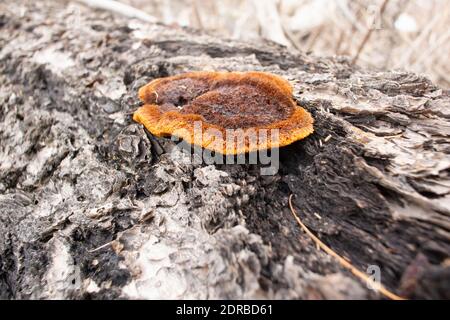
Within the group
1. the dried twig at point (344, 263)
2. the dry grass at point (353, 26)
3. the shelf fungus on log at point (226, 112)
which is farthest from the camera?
the dry grass at point (353, 26)

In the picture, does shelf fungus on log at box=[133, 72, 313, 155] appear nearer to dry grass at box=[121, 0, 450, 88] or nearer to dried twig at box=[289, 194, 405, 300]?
dried twig at box=[289, 194, 405, 300]

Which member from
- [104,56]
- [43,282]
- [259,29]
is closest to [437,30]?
[259,29]

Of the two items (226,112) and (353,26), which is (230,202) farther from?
(353,26)

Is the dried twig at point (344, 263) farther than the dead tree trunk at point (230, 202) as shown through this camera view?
No

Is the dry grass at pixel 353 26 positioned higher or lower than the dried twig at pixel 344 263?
lower

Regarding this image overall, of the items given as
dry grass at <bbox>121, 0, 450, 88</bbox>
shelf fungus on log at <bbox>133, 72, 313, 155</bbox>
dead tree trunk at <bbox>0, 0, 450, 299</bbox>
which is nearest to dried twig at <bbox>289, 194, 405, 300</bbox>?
dead tree trunk at <bbox>0, 0, 450, 299</bbox>

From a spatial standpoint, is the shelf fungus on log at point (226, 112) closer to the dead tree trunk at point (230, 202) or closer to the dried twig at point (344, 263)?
the dead tree trunk at point (230, 202)

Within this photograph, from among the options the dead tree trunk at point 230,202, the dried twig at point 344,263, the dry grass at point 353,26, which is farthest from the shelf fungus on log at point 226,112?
the dry grass at point 353,26

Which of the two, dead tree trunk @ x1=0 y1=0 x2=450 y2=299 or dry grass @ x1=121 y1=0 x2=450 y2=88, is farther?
dry grass @ x1=121 y1=0 x2=450 y2=88
